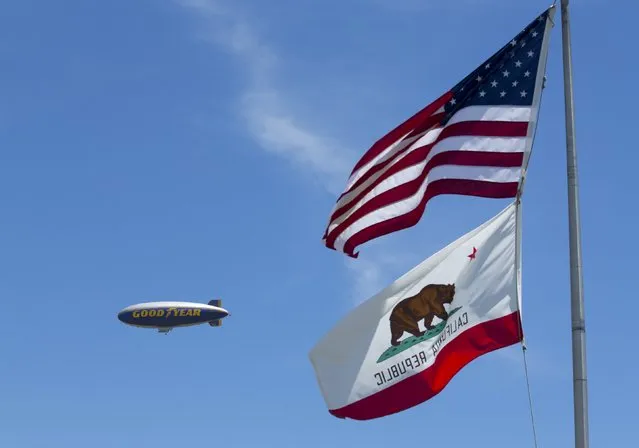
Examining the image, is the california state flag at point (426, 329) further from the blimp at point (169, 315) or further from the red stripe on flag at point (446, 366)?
the blimp at point (169, 315)

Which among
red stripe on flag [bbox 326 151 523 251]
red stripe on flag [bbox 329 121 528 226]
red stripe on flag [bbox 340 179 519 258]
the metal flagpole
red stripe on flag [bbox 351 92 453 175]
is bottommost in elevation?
the metal flagpole

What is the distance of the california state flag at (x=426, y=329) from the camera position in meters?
20.9

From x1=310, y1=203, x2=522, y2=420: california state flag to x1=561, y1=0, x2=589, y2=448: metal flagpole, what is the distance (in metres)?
1.86

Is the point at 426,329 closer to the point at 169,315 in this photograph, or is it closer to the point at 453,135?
the point at 453,135

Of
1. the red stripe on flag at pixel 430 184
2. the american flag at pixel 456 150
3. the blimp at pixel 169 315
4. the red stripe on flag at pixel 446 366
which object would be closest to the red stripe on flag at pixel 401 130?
the american flag at pixel 456 150

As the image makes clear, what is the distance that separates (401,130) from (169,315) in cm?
15282

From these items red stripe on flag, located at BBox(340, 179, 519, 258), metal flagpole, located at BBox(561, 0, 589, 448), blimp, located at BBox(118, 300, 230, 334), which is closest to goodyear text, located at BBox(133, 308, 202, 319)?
blimp, located at BBox(118, 300, 230, 334)

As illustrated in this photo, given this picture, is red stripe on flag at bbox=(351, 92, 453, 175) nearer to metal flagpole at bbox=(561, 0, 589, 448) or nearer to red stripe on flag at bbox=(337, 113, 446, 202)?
red stripe on flag at bbox=(337, 113, 446, 202)

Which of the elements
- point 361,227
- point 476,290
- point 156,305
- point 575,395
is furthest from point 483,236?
point 156,305

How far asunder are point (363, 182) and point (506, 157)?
295cm

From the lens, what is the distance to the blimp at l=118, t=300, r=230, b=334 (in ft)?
569

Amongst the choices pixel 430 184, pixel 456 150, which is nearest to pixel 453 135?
pixel 456 150

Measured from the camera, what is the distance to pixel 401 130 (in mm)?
22969

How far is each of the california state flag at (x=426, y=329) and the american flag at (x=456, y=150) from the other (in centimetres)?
92
